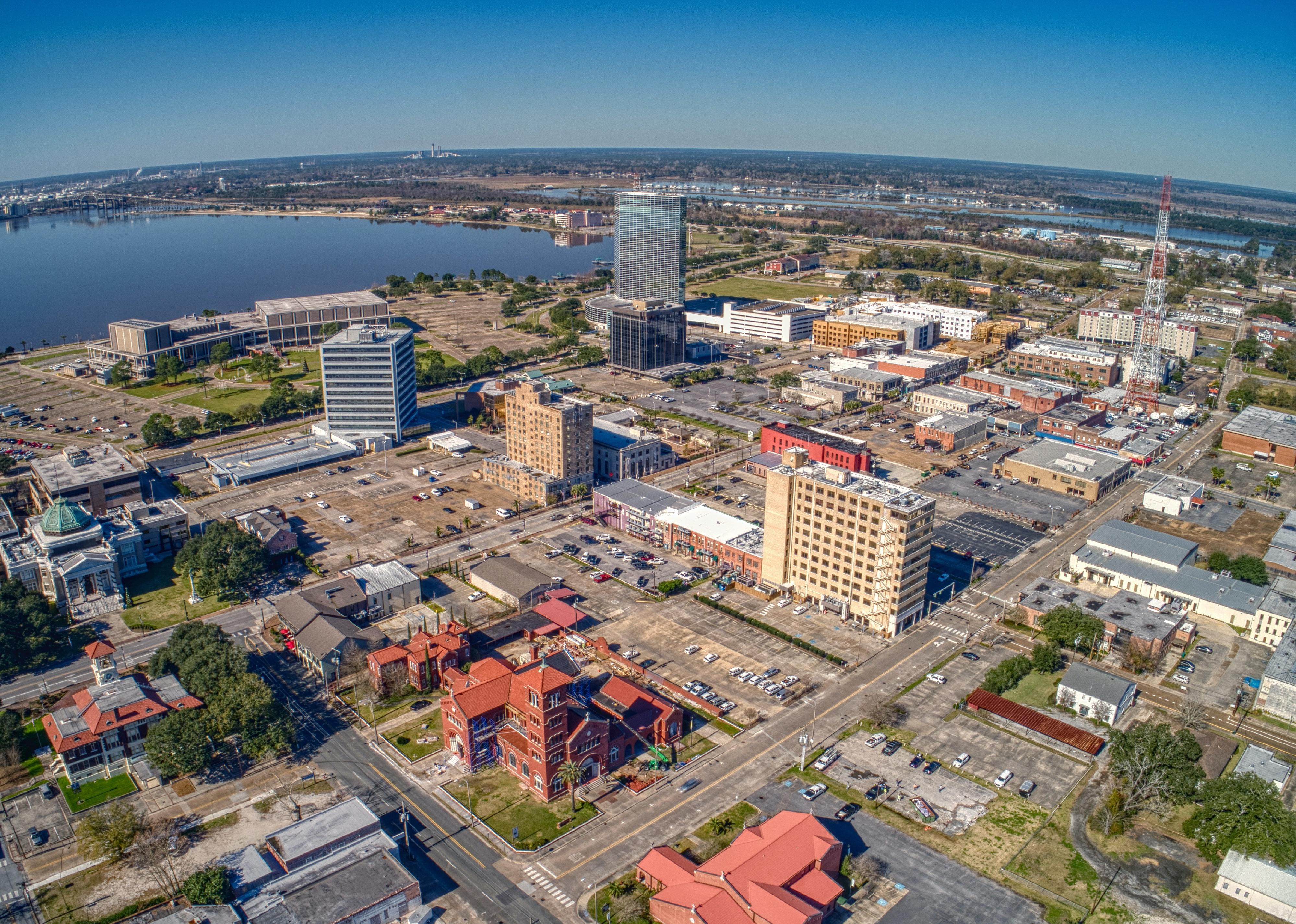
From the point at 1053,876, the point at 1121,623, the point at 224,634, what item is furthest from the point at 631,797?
the point at 1121,623

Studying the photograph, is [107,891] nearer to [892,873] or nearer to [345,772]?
[345,772]

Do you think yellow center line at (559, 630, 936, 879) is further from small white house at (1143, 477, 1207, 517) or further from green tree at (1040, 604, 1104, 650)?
small white house at (1143, 477, 1207, 517)

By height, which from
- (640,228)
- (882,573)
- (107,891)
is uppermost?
(640,228)

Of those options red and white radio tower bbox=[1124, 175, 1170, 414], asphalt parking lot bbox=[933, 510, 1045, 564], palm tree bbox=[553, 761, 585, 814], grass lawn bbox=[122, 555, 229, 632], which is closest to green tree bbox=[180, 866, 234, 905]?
palm tree bbox=[553, 761, 585, 814]

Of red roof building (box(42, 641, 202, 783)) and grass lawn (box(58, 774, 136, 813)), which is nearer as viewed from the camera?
grass lawn (box(58, 774, 136, 813))

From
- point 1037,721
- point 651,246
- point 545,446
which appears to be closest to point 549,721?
A: point 1037,721
